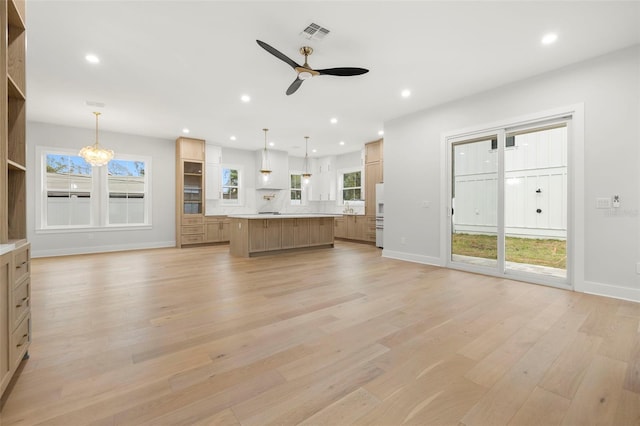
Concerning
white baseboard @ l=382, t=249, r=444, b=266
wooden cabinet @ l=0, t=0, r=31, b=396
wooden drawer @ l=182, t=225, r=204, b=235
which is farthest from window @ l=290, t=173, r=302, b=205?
wooden cabinet @ l=0, t=0, r=31, b=396

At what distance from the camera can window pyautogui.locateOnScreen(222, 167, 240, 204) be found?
354 inches

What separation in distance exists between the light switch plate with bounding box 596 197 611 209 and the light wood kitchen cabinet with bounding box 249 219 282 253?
5.47 metres

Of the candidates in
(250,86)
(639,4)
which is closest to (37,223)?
(250,86)

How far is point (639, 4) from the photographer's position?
103 inches

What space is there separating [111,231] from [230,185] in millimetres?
3371

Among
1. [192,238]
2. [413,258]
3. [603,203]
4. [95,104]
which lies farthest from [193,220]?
[603,203]

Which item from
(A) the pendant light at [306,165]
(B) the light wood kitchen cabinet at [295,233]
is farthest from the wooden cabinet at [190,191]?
(A) the pendant light at [306,165]

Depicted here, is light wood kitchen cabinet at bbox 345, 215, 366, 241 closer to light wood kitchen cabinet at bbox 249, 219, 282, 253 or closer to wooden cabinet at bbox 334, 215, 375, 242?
wooden cabinet at bbox 334, 215, 375, 242

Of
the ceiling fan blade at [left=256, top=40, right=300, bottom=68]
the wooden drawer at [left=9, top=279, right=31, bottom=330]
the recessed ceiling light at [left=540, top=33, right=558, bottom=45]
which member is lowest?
the wooden drawer at [left=9, top=279, right=31, bottom=330]

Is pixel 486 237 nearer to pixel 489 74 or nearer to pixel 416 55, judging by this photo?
pixel 489 74

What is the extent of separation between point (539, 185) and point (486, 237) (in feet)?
9.91

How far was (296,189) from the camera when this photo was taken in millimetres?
10641

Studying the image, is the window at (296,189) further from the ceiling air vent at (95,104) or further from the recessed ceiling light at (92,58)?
the recessed ceiling light at (92,58)

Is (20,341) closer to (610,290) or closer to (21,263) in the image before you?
(21,263)
